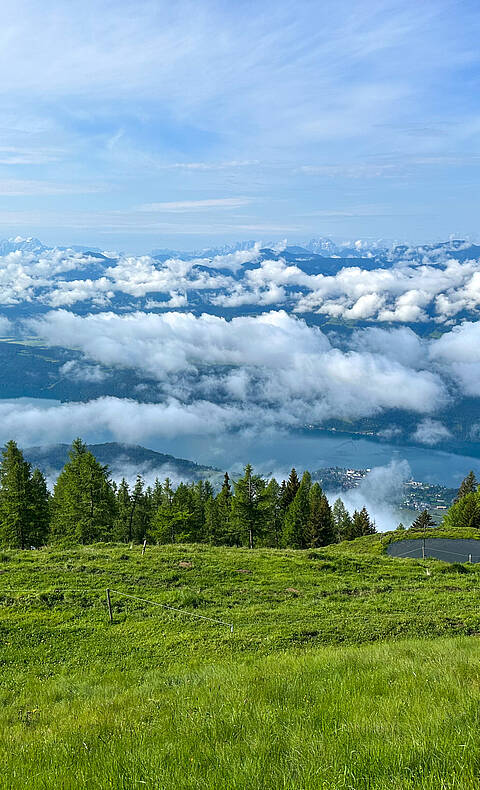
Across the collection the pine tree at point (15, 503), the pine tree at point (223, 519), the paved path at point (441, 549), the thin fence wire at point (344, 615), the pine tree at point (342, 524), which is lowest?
the pine tree at point (342, 524)

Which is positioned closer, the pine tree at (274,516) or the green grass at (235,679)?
the green grass at (235,679)

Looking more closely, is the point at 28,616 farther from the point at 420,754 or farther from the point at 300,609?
the point at 420,754

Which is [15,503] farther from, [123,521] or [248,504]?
[248,504]

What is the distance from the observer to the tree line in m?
42.2

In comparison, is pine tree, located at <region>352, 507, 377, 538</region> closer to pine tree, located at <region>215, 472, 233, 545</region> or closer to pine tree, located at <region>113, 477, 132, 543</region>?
pine tree, located at <region>215, 472, 233, 545</region>

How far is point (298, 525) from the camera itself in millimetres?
65438

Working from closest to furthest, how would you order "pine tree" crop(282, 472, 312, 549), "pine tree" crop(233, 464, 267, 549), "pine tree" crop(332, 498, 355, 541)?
"pine tree" crop(233, 464, 267, 549), "pine tree" crop(282, 472, 312, 549), "pine tree" crop(332, 498, 355, 541)

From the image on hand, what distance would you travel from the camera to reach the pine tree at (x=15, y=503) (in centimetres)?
4128

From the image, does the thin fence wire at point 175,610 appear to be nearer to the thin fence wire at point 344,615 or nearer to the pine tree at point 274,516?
the thin fence wire at point 344,615

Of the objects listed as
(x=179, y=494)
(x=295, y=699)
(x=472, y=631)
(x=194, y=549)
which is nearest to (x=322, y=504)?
(x=179, y=494)

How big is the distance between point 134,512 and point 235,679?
60486 millimetres

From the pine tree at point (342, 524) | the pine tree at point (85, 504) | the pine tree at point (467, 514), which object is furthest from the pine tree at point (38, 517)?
the pine tree at point (467, 514)

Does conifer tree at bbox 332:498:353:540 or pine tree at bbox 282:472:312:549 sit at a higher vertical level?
pine tree at bbox 282:472:312:549

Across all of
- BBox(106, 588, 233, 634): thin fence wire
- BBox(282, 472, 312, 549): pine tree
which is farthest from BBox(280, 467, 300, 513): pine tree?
BBox(106, 588, 233, 634): thin fence wire
